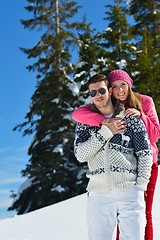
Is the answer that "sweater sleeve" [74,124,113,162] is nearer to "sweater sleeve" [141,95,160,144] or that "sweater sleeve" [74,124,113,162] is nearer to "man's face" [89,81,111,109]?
"man's face" [89,81,111,109]

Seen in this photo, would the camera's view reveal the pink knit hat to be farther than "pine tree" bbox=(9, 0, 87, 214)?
No

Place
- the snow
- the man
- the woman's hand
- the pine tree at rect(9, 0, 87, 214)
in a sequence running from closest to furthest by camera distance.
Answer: the man → the woman's hand → the snow → the pine tree at rect(9, 0, 87, 214)

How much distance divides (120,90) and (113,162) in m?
0.57

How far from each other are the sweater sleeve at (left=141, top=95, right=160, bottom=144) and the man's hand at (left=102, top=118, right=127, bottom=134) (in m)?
0.27

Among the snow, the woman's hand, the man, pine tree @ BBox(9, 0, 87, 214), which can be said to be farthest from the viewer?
pine tree @ BBox(9, 0, 87, 214)

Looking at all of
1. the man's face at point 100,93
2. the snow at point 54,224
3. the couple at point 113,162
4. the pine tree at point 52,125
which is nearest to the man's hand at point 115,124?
the couple at point 113,162

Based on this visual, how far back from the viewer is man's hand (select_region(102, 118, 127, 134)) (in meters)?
2.69

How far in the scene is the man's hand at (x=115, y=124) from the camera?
2.69m

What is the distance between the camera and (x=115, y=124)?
2691 mm

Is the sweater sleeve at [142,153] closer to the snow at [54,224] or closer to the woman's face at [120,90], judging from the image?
the woman's face at [120,90]

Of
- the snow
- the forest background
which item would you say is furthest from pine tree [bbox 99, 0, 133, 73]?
the snow

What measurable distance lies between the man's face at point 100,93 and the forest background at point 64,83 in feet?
38.9

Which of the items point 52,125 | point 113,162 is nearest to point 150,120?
point 113,162

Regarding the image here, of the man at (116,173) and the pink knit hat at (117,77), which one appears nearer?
the man at (116,173)
